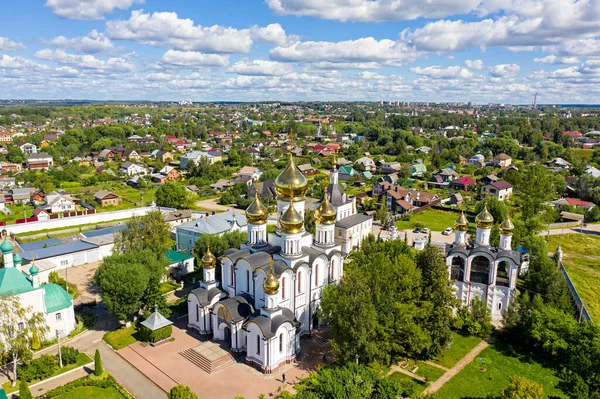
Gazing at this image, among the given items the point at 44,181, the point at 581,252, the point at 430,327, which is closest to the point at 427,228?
the point at 581,252

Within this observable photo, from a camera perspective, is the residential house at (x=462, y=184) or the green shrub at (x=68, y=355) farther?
the residential house at (x=462, y=184)

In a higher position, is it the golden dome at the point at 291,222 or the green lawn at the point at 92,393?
the golden dome at the point at 291,222

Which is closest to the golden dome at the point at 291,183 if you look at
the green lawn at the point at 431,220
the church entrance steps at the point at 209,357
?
the church entrance steps at the point at 209,357

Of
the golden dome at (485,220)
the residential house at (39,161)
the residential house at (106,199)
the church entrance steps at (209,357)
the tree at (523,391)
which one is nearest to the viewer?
the tree at (523,391)

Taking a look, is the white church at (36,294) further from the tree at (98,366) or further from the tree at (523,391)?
the tree at (523,391)

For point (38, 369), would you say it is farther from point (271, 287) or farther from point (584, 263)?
point (584, 263)

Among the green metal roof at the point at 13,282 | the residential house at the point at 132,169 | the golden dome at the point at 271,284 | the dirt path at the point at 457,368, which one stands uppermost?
the golden dome at the point at 271,284

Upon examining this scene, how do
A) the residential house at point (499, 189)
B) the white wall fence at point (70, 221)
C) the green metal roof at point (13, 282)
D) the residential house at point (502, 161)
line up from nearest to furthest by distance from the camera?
1. the green metal roof at point (13, 282)
2. the white wall fence at point (70, 221)
3. the residential house at point (499, 189)
4. the residential house at point (502, 161)
